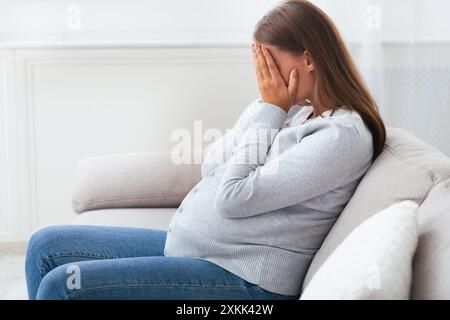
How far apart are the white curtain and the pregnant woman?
1.31m

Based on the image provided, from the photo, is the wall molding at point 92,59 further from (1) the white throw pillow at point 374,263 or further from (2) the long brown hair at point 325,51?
(1) the white throw pillow at point 374,263

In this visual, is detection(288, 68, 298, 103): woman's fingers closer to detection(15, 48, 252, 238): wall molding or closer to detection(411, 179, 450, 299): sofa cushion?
detection(411, 179, 450, 299): sofa cushion

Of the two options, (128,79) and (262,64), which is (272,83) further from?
(128,79)

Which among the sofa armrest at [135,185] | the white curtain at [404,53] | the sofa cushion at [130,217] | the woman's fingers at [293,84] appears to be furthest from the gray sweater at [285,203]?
the white curtain at [404,53]

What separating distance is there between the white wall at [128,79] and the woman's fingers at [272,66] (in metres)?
1.35

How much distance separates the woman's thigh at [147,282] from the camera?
125 centimetres

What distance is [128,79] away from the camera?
285cm

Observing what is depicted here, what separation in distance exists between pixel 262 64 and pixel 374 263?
0.71m

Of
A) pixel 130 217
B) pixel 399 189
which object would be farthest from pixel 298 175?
pixel 130 217

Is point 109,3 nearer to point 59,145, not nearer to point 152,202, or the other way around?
point 59,145

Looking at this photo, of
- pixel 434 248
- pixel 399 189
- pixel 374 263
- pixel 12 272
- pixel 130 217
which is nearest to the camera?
pixel 374 263
